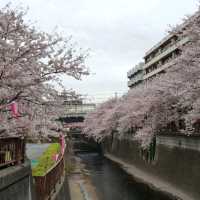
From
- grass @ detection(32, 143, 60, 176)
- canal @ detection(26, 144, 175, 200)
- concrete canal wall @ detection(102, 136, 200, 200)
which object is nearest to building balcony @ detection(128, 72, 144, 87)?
concrete canal wall @ detection(102, 136, 200, 200)

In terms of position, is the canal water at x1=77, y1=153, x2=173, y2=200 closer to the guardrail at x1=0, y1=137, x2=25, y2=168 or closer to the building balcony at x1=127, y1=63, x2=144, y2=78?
the guardrail at x1=0, y1=137, x2=25, y2=168

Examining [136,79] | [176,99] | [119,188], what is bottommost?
[119,188]

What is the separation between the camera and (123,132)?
44938mm

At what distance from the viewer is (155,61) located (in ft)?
221

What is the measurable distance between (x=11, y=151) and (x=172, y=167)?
17.2 metres

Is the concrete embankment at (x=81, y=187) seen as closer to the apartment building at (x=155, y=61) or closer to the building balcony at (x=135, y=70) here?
the apartment building at (x=155, y=61)

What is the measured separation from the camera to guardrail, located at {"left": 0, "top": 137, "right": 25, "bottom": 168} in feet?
33.9

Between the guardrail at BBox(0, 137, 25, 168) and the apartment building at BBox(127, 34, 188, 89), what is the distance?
123 feet

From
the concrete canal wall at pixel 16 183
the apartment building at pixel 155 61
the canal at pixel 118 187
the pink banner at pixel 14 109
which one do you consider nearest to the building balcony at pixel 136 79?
the apartment building at pixel 155 61

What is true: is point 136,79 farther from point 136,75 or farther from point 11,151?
point 11,151


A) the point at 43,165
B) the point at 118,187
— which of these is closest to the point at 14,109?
the point at 43,165

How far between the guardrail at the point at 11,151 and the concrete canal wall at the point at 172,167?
11892 mm

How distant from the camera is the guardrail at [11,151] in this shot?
33.9 feet

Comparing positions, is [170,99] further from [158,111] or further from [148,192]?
[148,192]
